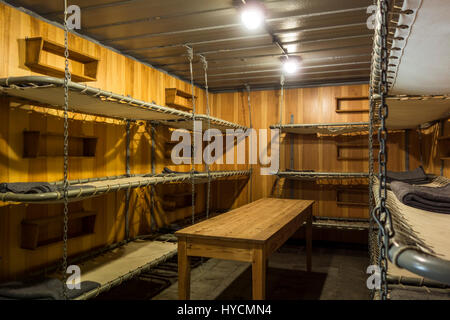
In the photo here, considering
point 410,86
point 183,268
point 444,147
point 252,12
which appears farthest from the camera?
point 444,147

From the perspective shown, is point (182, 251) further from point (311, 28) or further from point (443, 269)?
point (311, 28)

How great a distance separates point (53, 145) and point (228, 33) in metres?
1.82

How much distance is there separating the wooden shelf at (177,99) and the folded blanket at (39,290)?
2539 mm

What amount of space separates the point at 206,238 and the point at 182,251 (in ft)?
0.69

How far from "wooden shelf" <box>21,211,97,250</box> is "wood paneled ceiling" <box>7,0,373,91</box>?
161 cm

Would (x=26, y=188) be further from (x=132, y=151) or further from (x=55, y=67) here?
(x=132, y=151)

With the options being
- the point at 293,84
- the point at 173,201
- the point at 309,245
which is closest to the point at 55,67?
the point at 173,201

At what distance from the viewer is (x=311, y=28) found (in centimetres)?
307

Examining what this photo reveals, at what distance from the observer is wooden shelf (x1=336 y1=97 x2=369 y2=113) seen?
5004 millimetres

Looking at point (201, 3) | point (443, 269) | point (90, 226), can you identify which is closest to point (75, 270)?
point (90, 226)

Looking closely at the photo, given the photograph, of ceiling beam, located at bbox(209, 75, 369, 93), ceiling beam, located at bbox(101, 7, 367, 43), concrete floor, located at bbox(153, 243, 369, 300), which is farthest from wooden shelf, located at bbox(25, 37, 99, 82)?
ceiling beam, located at bbox(209, 75, 369, 93)

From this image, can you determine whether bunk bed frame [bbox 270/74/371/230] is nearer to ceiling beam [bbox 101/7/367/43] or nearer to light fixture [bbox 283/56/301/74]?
light fixture [bbox 283/56/301/74]

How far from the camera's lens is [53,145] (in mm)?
2840
